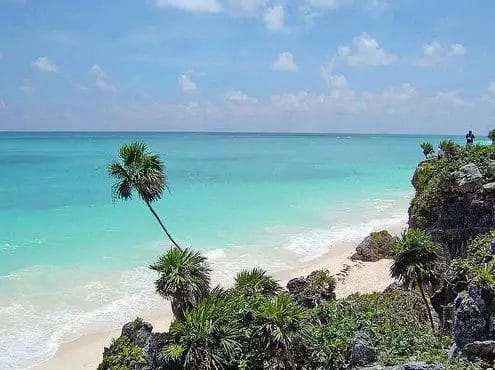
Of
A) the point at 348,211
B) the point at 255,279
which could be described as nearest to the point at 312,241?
the point at 348,211

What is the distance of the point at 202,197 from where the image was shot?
60094mm

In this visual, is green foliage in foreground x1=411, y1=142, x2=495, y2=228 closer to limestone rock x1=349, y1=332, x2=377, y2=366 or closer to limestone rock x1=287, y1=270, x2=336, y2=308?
limestone rock x1=287, y1=270, x2=336, y2=308

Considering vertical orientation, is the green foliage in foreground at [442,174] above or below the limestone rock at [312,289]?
above

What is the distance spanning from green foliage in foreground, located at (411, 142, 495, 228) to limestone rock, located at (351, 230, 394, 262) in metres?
4.53

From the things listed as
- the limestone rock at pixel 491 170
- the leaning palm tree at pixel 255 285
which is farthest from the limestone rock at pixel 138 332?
the limestone rock at pixel 491 170

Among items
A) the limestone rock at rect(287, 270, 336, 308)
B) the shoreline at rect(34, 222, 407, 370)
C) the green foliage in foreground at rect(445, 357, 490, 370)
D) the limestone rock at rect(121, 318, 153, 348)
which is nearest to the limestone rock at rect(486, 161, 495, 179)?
the shoreline at rect(34, 222, 407, 370)

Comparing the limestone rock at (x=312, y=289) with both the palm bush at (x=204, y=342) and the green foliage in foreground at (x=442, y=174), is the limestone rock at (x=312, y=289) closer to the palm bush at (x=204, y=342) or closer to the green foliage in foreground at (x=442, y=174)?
the palm bush at (x=204, y=342)

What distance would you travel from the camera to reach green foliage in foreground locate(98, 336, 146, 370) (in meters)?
17.0

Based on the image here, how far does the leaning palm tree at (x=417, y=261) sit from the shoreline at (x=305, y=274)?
26.9ft

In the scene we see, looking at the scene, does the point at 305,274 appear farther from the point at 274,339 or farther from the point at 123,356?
the point at 274,339

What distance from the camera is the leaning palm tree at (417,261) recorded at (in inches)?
737

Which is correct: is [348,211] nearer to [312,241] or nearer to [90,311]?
[312,241]

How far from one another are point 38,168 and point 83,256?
6400 centimetres

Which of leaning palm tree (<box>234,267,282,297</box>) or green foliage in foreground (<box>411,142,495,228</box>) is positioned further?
green foliage in foreground (<box>411,142,495,228</box>)
